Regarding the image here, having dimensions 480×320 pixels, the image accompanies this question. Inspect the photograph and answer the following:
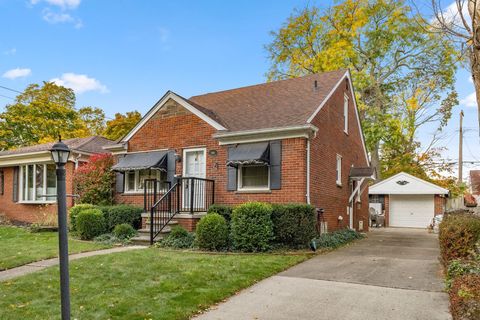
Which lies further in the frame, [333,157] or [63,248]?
[333,157]

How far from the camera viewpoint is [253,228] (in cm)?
966

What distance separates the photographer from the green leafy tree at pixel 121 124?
29984 mm

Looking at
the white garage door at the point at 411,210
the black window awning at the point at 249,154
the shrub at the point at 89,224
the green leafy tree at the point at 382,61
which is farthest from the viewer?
the green leafy tree at the point at 382,61

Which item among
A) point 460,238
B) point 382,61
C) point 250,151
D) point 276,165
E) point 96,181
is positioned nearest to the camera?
point 460,238

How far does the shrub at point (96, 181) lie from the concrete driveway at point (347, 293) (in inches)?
349

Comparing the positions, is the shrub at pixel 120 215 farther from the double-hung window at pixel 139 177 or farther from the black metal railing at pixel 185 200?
the double-hung window at pixel 139 177

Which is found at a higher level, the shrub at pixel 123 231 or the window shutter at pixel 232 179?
the window shutter at pixel 232 179

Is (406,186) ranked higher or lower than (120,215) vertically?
higher

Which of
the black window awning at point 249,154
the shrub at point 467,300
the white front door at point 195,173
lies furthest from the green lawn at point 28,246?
the shrub at point 467,300

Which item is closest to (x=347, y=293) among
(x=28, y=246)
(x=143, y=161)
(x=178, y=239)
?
(x=178, y=239)

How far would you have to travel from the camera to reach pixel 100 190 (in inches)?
560

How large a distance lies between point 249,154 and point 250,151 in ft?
0.46

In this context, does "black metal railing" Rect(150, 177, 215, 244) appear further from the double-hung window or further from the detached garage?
the detached garage

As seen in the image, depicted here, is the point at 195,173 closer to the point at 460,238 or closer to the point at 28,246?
the point at 28,246
